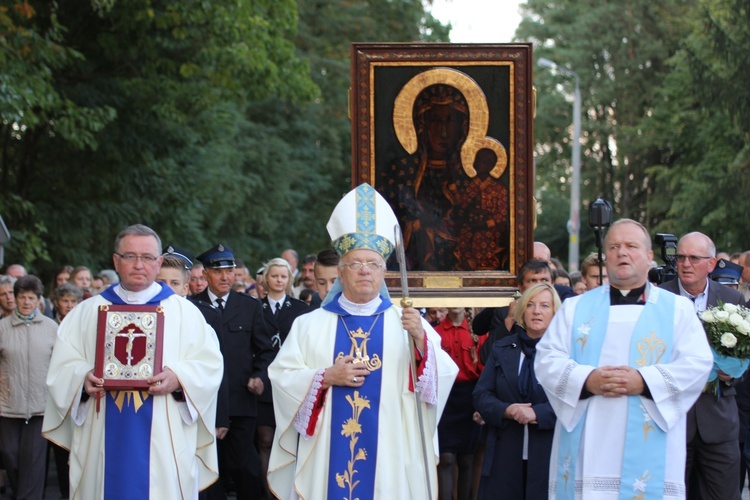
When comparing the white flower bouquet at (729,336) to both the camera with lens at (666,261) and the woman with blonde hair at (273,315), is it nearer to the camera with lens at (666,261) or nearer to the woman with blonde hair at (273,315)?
the camera with lens at (666,261)

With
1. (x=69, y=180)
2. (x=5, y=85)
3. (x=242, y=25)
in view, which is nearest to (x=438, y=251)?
(x=5, y=85)

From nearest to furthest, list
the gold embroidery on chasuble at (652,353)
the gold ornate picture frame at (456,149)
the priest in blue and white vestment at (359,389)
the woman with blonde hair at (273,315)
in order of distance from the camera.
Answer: the gold embroidery on chasuble at (652,353) < the priest in blue and white vestment at (359,389) < the gold ornate picture frame at (456,149) < the woman with blonde hair at (273,315)

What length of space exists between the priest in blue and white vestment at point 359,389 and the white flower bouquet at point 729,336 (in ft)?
5.62

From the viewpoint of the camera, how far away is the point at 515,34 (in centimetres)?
4884

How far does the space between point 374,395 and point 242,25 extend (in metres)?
13.3

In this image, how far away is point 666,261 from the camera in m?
9.34

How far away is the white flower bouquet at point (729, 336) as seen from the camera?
24.8 feet

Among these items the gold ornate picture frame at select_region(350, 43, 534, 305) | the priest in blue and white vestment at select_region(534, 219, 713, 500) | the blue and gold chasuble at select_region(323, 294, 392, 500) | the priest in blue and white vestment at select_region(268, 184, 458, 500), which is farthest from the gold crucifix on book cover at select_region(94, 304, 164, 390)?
the gold ornate picture frame at select_region(350, 43, 534, 305)

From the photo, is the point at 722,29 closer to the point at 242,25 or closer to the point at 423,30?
the point at 423,30

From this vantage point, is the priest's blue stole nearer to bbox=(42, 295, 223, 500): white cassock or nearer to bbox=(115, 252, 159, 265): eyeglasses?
bbox=(42, 295, 223, 500): white cassock

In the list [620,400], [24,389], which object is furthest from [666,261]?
[24,389]

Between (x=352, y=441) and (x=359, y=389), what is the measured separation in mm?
301

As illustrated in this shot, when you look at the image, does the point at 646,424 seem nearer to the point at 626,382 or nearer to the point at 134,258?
the point at 626,382

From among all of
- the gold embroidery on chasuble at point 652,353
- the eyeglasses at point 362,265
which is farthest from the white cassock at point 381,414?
the gold embroidery on chasuble at point 652,353
